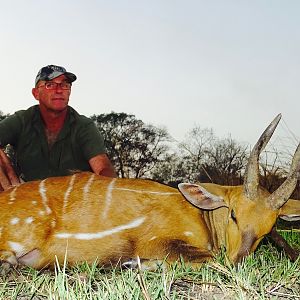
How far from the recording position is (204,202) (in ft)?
9.37

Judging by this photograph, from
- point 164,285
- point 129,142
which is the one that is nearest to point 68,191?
point 164,285

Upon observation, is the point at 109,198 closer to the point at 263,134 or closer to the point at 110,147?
the point at 263,134

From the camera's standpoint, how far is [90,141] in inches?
169

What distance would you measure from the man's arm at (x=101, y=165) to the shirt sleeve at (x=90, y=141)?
32 mm

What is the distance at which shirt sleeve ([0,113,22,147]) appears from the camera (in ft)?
14.1

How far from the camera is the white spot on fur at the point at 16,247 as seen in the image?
8.84 ft

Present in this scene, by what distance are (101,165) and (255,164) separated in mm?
1612

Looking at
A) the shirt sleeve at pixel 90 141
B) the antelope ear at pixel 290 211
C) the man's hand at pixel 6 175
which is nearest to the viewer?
the antelope ear at pixel 290 211

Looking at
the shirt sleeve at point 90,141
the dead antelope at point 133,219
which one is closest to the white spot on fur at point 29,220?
the dead antelope at point 133,219

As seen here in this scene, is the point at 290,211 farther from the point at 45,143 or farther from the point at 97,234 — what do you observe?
the point at 45,143

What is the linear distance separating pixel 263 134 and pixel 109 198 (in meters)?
0.80

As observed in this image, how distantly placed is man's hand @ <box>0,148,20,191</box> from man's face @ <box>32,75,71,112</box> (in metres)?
0.55

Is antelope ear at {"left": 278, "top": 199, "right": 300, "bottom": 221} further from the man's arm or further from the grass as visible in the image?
the man's arm

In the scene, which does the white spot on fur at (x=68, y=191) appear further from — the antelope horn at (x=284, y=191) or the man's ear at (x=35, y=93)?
the man's ear at (x=35, y=93)
